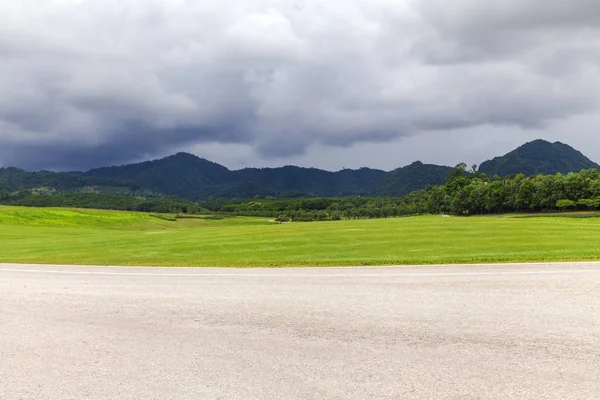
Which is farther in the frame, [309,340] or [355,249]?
[355,249]

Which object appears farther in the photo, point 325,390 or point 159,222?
point 159,222

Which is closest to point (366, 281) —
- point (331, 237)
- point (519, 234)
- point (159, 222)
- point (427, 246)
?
point (427, 246)

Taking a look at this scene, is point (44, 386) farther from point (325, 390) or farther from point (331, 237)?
point (331, 237)

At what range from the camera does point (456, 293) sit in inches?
518

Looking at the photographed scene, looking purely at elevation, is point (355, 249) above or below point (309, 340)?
below

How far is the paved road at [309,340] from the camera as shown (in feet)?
22.4

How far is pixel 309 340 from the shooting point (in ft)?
29.5

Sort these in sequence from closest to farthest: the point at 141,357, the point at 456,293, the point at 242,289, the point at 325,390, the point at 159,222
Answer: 1. the point at 325,390
2. the point at 141,357
3. the point at 456,293
4. the point at 242,289
5. the point at 159,222

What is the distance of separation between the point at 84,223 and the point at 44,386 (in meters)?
103

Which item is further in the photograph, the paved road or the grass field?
the grass field

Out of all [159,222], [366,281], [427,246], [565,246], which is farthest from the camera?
[159,222]

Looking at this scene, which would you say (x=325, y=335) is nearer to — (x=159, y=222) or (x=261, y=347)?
(x=261, y=347)

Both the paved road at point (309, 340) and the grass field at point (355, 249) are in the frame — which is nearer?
the paved road at point (309, 340)

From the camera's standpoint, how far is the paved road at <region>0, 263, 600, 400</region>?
6836mm
